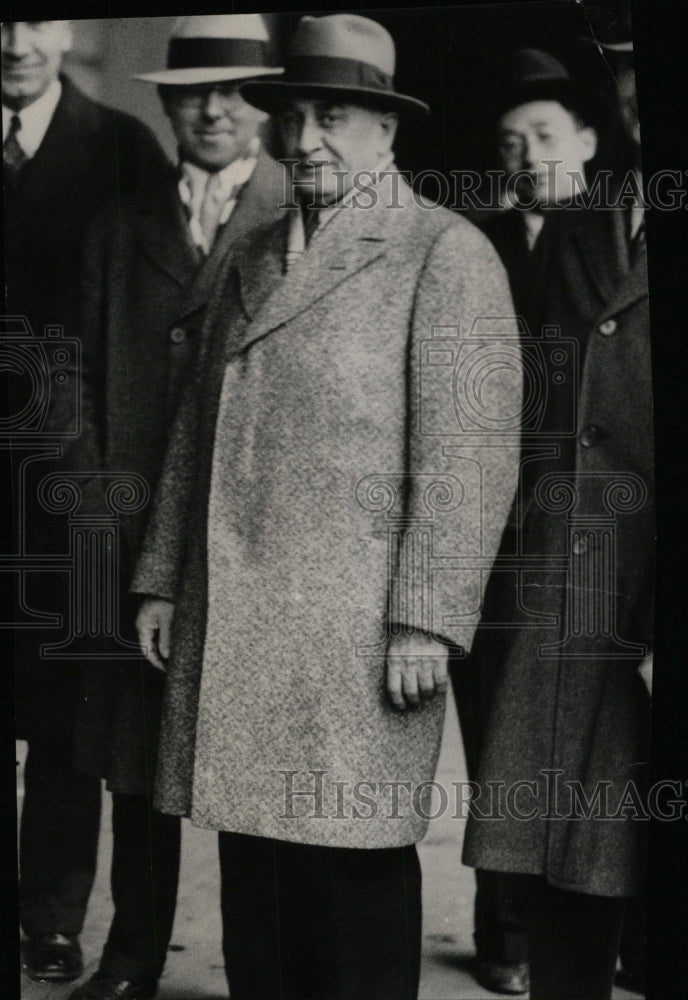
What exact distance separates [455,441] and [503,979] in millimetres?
1215

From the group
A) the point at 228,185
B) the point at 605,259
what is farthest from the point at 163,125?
the point at 605,259

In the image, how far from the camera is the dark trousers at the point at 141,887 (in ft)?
11.5

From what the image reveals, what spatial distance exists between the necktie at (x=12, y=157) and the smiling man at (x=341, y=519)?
1.85 ft

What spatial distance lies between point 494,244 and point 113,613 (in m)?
1.19

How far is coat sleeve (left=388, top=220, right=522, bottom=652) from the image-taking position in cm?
334

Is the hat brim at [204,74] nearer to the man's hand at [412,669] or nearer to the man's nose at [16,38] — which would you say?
the man's nose at [16,38]

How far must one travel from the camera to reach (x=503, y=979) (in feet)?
11.4

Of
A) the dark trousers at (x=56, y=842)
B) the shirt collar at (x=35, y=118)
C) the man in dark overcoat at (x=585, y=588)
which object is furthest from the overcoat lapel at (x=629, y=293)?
the dark trousers at (x=56, y=842)

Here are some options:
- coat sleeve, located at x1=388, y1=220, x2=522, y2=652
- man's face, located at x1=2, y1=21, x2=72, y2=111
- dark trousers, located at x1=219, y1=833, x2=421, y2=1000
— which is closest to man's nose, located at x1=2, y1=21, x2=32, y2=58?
man's face, located at x1=2, y1=21, x2=72, y2=111

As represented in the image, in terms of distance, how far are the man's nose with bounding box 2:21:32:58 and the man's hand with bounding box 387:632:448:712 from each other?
5.18 ft

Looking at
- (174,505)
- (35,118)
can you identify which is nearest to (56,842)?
(174,505)

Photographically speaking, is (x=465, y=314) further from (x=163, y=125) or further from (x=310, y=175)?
(x=163, y=125)

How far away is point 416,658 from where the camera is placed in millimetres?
3330

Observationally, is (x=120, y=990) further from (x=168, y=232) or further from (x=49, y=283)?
(x=168, y=232)
